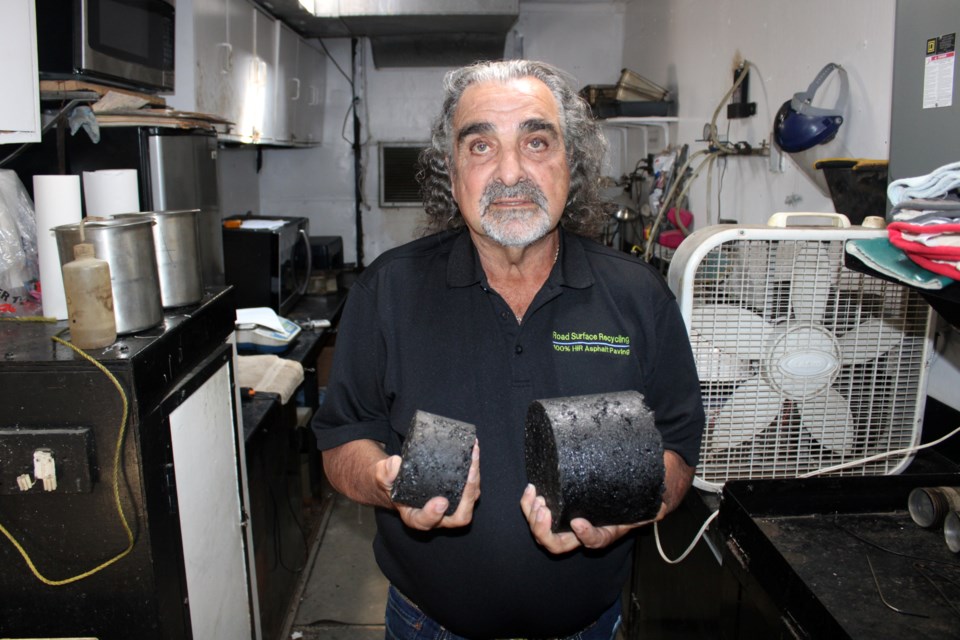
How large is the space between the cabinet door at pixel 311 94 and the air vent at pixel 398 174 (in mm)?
460

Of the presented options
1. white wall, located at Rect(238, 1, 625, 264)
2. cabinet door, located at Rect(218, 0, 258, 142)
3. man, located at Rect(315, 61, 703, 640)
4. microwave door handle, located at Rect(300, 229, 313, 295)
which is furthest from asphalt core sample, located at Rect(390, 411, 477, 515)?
white wall, located at Rect(238, 1, 625, 264)

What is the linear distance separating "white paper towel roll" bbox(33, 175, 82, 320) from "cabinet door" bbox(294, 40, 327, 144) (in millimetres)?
2847

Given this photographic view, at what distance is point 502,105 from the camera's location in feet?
4.12

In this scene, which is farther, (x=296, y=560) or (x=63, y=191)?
(x=296, y=560)

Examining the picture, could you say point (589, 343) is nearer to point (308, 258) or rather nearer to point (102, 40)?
point (102, 40)

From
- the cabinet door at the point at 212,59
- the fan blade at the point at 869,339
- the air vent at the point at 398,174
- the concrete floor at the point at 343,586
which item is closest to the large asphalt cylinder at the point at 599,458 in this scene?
the fan blade at the point at 869,339

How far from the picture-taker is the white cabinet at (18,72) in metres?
1.48

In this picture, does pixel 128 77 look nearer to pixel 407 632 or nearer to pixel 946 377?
pixel 407 632

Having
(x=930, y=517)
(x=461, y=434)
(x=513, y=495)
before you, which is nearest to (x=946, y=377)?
(x=930, y=517)

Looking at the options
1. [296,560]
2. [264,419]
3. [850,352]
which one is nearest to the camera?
[850,352]

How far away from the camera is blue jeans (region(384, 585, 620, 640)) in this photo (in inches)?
50.2

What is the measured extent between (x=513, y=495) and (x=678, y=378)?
13.8 inches

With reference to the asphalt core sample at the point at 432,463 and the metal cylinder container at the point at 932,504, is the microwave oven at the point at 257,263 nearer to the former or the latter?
the asphalt core sample at the point at 432,463

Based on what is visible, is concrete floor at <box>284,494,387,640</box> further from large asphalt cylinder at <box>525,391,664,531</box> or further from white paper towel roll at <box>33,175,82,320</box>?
large asphalt cylinder at <box>525,391,664,531</box>
